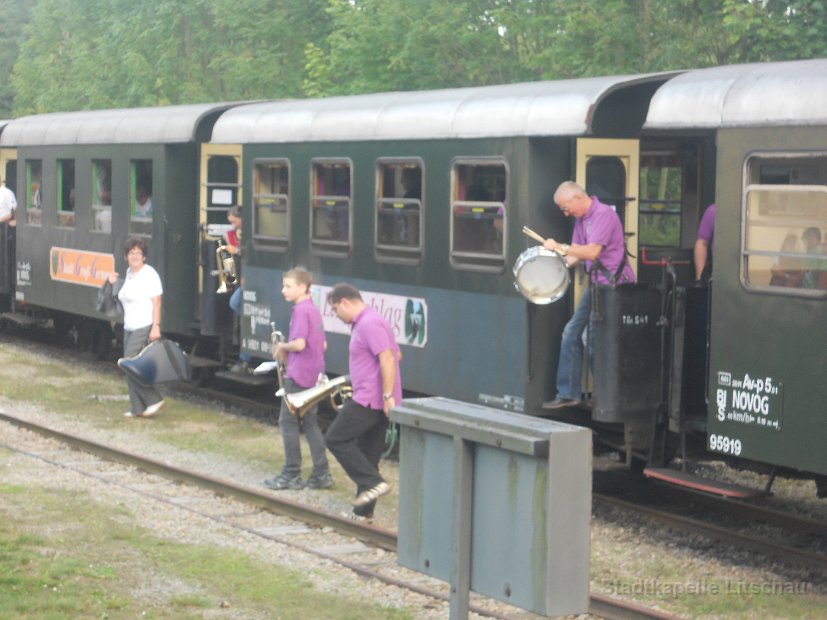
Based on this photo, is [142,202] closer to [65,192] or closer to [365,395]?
[65,192]

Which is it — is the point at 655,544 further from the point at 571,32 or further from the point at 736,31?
the point at 571,32

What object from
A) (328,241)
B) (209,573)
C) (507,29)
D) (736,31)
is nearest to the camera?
(209,573)

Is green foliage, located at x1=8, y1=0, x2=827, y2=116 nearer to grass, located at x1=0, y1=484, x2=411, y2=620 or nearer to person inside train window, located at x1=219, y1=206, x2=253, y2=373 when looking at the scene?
person inside train window, located at x1=219, y1=206, x2=253, y2=373

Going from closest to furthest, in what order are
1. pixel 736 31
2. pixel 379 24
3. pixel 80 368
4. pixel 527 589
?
pixel 527 589 → pixel 80 368 → pixel 736 31 → pixel 379 24

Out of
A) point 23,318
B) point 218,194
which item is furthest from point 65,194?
point 218,194

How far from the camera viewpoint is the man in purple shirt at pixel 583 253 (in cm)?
1082

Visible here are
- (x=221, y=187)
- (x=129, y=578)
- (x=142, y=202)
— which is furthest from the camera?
(x=142, y=202)

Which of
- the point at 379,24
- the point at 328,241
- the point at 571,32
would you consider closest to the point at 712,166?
the point at 328,241

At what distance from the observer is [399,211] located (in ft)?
42.5

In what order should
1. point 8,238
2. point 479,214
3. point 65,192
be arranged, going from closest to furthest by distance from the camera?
point 479,214 < point 65,192 < point 8,238

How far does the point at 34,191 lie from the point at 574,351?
12451 mm

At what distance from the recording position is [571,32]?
87.5ft

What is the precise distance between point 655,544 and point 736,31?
42.2 feet

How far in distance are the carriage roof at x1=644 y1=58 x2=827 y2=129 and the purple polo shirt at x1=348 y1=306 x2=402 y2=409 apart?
2.11 meters
